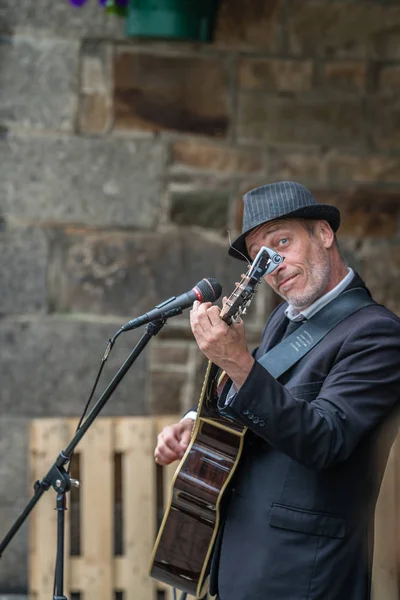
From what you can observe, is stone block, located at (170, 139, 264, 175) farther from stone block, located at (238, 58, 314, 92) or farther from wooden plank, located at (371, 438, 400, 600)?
wooden plank, located at (371, 438, 400, 600)

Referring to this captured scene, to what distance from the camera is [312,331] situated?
2.46 metres

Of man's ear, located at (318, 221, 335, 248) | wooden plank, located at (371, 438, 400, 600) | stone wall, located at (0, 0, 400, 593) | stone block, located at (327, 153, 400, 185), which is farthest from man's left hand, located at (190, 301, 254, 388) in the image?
stone block, located at (327, 153, 400, 185)

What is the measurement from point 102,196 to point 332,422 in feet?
7.14

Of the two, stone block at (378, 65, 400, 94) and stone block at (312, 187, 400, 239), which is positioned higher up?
stone block at (378, 65, 400, 94)

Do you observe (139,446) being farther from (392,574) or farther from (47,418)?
(392,574)

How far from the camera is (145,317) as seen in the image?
2426 millimetres

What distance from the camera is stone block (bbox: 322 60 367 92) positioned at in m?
4.16

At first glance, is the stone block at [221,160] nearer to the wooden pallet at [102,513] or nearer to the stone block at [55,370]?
the stone block at [55,370]

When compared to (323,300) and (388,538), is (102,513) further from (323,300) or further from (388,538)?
(323,300)

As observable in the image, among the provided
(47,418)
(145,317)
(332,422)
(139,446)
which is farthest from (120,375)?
(47,418)

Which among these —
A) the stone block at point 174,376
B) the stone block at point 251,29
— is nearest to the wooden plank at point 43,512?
the stone block at point 174,376

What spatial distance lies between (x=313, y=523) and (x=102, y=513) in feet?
5.31

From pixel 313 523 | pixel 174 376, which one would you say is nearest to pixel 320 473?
pixel 313 523

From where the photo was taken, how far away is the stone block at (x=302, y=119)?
4.14 metres
